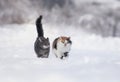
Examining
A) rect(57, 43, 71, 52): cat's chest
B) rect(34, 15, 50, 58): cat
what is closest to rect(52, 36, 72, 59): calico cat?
rect(57, 43, 71, 52): cat's chest

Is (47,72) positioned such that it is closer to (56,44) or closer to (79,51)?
(56,44)

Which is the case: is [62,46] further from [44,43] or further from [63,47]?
[44,43]

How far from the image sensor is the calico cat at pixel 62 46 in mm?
10102

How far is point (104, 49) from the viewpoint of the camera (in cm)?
1297

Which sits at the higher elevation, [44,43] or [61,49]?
[44,43]

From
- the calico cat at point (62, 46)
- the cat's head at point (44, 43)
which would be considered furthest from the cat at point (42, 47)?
the calico cat at point (62, 46)

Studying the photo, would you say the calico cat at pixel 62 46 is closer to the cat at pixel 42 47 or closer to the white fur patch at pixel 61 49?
the white fur patch at pixel 61 49

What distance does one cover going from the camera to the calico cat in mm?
10102

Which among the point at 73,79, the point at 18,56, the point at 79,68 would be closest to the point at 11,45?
the point at 18,56

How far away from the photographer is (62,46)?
10.2 m

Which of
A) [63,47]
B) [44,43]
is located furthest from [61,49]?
[44,43]

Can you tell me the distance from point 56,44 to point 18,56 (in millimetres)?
1409

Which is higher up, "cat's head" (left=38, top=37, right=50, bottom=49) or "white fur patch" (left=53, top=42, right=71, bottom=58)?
"cat's head" (left=38, top=37, right=50, bottom=49)

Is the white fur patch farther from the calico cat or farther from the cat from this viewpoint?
the cat
